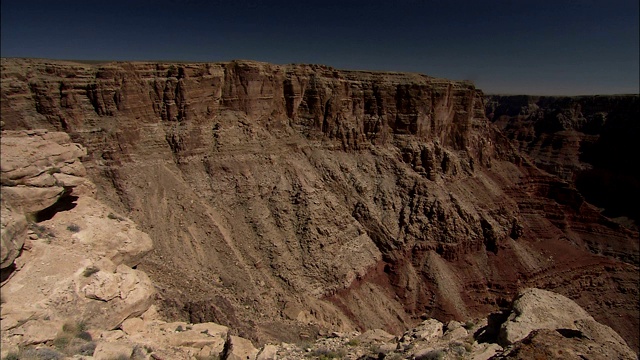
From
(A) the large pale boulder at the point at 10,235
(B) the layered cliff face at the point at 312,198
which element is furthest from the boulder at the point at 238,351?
(B) the layered cliff face at the point at 312,198

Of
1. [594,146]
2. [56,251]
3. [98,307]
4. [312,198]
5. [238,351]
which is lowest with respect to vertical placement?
[238,351]

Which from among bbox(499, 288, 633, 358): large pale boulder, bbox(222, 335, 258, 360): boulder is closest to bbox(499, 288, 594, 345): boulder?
bbox(499, 288, 633, 358): large pale boulder

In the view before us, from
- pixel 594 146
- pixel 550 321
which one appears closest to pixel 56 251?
pixel 550 321

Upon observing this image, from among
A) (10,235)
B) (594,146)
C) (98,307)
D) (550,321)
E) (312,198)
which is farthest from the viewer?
(594,146)

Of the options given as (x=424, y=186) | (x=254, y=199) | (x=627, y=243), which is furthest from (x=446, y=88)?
(x=627, y=243)

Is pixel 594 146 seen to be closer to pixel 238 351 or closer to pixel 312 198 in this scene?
pixel 312 198

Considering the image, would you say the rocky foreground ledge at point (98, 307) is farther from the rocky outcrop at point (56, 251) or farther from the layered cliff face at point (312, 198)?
the layered cliff face at point (312, 198)
